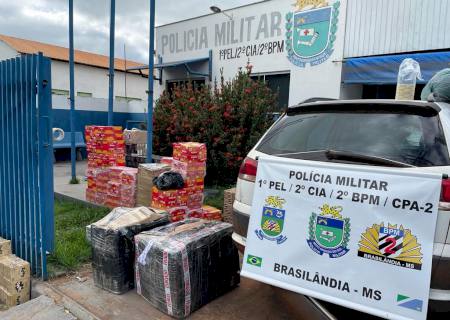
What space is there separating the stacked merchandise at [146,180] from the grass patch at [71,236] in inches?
27.9

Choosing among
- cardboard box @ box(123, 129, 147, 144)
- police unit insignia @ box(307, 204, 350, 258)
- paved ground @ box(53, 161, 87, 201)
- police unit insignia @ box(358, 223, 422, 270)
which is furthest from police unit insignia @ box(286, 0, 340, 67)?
police unit insignia @ box(358, 223, 422, 270)

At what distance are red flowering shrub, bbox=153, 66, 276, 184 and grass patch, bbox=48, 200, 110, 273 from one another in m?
2.36

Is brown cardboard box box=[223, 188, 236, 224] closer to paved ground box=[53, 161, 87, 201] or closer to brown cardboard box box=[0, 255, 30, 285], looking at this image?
brown cardboard box box=[0, 255, 30, 285]

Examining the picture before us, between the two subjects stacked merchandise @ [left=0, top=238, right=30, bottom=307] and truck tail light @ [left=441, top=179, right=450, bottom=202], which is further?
stacked merchandise @ [left=0, top=238, right=30, bottom=307]

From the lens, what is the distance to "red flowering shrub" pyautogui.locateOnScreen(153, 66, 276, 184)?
6.96 m

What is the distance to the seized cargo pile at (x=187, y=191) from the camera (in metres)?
4.70

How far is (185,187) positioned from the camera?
487 cm

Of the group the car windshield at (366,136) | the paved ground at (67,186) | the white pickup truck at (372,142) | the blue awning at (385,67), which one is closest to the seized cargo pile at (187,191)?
the white pickup truck at (372,142)

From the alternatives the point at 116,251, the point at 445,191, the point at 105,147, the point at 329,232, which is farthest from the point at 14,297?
the point at 445,191

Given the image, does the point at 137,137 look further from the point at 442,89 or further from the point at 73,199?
the point at 442,89

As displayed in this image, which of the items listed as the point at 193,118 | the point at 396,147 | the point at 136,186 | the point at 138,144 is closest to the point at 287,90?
the point at 193,118

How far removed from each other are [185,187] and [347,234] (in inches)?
120

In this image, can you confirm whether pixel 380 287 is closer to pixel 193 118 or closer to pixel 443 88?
pixel 443 88

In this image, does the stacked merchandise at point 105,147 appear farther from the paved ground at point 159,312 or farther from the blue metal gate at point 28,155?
the paved ground at point 159,312
